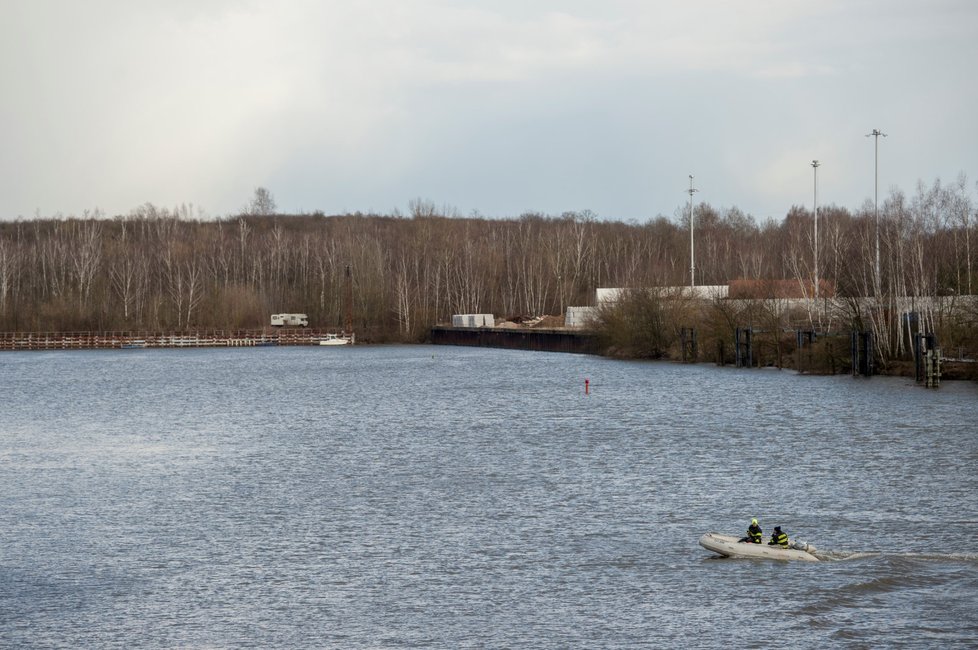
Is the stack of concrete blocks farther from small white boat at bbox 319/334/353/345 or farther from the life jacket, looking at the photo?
the life jacket

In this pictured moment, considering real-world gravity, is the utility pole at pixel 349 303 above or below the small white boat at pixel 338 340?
above

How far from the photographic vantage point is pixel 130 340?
152875 millimetres

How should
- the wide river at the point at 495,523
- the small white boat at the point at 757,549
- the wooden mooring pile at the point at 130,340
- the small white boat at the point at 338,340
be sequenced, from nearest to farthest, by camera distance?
the wide river at the point at 495,523
the small white boat at the point at 757,549
the wooden mooring pile at the point at 130,340
the small white boat at the point at 338,340

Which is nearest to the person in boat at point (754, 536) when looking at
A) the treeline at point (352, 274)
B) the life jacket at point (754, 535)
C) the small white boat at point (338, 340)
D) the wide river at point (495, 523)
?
the life jacket at point (754, 535)

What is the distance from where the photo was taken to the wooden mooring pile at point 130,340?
152750mm

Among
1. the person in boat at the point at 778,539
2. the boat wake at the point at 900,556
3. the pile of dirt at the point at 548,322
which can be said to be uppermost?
the pile of dirt at the point at 548,322

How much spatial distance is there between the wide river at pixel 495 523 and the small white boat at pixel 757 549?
0.26 metres

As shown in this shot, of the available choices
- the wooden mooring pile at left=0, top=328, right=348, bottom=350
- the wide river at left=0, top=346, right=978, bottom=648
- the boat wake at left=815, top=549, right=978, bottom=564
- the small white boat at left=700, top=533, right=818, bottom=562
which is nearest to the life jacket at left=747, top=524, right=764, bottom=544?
the small white boat at left=700, top=533, right=818, bottom=562

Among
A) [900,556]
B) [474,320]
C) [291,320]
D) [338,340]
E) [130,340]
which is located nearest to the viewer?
[900,556]

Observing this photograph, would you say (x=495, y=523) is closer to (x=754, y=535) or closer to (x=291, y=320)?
(x=754, y=535)

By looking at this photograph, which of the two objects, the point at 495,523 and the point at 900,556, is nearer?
the point at 900,556

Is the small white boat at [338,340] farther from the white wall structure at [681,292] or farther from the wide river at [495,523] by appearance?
the wide river at [495,523]

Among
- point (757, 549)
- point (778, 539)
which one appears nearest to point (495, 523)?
point (757, 549)

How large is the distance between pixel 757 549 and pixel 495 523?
7.03 m
